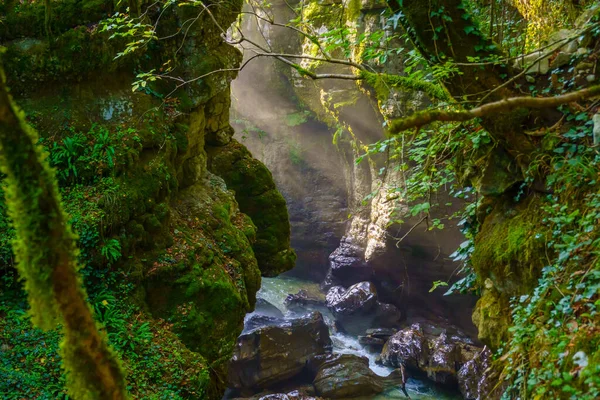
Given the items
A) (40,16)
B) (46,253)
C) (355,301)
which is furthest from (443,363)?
(46,253)

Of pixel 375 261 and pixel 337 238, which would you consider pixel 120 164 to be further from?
pixel 337 238

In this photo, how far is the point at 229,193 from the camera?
349 inches

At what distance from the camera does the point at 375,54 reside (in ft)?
16.8

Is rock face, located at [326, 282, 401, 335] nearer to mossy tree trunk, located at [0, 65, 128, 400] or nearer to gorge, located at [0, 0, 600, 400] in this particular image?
gorge, located at [0, 0, 600, 400]

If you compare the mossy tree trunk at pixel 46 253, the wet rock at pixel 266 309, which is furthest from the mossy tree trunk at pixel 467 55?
the wet rock at pixel 266 309

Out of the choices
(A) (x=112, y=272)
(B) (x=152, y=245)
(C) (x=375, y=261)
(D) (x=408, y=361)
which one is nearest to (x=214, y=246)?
(B) (x=152, y=245)

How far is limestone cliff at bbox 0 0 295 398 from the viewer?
5.62 m

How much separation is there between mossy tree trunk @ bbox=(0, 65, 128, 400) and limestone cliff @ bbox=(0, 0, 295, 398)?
355 cm

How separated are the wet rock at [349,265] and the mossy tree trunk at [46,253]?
17.2 m

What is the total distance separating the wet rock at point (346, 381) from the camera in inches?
430

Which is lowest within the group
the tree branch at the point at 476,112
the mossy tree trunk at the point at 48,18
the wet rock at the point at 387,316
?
the wet rock at the point at 387,316

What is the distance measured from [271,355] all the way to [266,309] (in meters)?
4.69

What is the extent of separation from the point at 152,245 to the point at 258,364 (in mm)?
6767

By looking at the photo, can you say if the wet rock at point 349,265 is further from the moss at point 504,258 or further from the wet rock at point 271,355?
the moss at point 504,258
